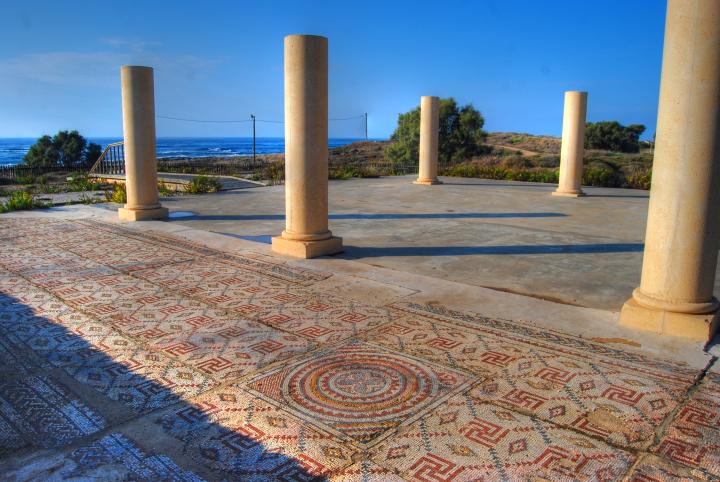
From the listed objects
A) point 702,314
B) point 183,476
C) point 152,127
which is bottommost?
point 183,476

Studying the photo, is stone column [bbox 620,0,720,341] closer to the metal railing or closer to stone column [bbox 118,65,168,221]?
stone column [bbox 118,65,168,221]

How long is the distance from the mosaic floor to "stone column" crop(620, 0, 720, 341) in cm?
76

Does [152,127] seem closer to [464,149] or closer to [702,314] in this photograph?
[702,314]

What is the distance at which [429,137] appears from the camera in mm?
18547

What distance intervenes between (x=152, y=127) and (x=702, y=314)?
996cm

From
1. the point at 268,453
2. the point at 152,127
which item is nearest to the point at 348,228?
the point at 152,127

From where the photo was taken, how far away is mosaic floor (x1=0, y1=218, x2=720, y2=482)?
10.1 feet

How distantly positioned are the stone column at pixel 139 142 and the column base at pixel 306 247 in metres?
4.18

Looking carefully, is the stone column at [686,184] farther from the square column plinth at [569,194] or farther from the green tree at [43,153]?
the green tree at [43,153]

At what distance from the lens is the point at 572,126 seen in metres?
15.7

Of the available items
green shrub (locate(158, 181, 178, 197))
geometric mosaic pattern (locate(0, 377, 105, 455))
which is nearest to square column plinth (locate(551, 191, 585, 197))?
green shrub (locate(158, 181, 178, 197))

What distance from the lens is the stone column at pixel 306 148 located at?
798 centimetres

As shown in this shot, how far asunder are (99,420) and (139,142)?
29.1 feet

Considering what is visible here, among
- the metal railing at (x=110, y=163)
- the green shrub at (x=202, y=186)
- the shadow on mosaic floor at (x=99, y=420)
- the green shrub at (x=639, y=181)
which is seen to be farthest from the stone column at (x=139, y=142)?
the green shrub at (x=639, y=181)
